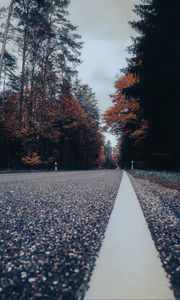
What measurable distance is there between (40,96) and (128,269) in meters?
32.3

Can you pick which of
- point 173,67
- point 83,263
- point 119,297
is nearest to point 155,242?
point 83,263

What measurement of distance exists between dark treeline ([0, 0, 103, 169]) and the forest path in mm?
20713

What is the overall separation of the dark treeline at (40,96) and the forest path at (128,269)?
20.7 metres

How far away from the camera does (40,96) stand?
1310 inches

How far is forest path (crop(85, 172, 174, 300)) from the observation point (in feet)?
5.64

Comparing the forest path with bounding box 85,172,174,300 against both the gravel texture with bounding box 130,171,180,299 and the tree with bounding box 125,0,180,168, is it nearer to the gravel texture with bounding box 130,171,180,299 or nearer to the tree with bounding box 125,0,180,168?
the gravel texture with bounding box 130,171,180,299

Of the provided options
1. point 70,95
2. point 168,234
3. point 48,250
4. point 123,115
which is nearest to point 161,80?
point 168,234

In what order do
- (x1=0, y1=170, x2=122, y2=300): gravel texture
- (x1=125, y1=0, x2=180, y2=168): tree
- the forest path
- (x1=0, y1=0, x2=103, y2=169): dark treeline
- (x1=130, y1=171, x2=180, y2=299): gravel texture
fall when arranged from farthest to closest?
(x1=0, y1=0, x2=103, y2=169): dark treeline
(x1=125, y1=0, x2=180, y2=168): tree
(x1=130, y1=171, x2=180, y2=299): gravel texture
(x1=0, y1=170, x2=122, y2=300): gravel texture
the forest path

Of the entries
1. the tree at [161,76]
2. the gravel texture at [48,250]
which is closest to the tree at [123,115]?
the tree at [161,76]

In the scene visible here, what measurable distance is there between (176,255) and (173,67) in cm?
1169

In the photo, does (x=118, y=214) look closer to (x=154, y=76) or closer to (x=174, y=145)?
(x=154, y=76)

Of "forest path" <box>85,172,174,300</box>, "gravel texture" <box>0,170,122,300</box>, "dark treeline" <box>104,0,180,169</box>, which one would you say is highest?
"dark treeline" <box>104,0,180,169</box>

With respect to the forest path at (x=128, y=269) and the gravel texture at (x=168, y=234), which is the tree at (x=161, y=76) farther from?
the forest path at (x=128, y=269)

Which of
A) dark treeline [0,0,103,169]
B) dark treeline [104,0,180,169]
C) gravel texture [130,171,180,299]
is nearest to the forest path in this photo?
gravel texture [130,171,180,299]
